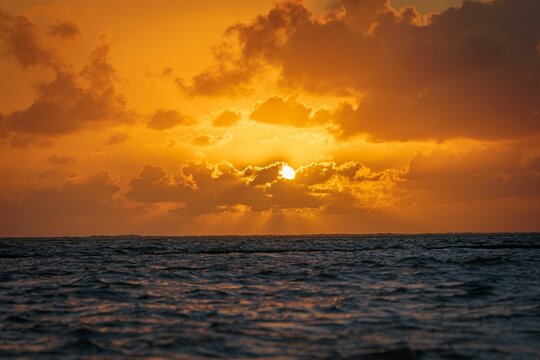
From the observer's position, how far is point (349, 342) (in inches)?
535

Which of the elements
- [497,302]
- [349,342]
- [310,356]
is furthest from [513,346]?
[497,302]

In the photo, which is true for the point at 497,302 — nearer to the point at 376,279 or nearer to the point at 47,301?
the point at 376,279

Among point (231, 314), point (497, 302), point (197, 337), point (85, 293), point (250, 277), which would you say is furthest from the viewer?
point (250, 277)

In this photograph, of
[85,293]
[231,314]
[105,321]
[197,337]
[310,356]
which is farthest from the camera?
[85,293]

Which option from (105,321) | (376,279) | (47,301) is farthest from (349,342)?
(376,279)

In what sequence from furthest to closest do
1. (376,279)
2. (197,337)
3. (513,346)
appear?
1. (376,279)
2. (197,337)
3. (513,346)

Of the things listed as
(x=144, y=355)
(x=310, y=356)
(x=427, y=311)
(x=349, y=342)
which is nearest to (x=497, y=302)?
(x=427, y=311)

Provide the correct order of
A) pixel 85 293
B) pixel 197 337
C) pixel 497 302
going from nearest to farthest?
pixel 197 337 → pixel 497 302 → pixel 85 293

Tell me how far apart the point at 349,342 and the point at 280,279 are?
15.3 m

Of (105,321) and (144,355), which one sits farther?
(105,321)

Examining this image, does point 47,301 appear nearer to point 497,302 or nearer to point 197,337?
point 197,337

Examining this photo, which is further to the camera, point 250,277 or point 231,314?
point 250,277

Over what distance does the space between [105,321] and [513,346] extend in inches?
432

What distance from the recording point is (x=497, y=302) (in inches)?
786
